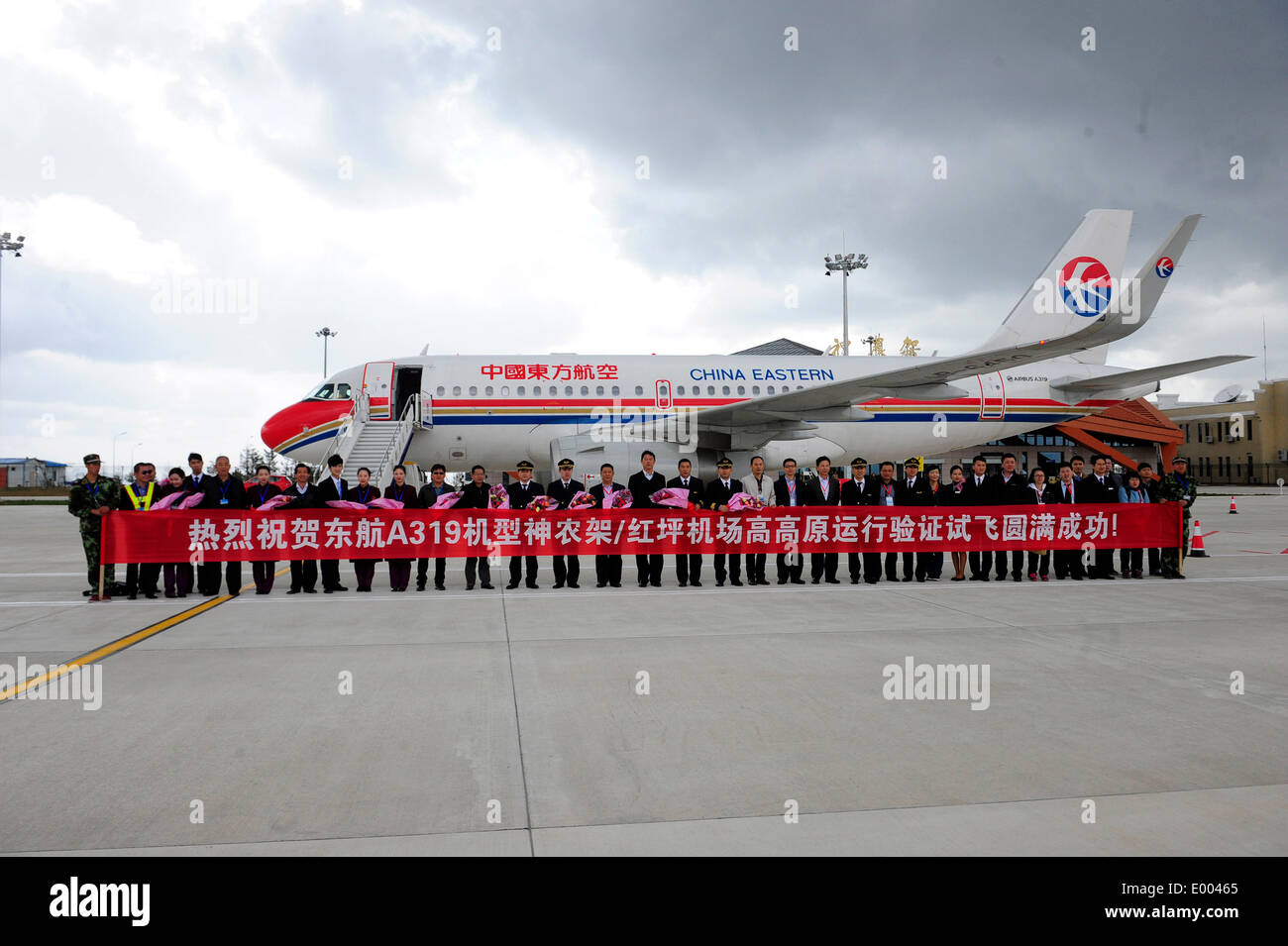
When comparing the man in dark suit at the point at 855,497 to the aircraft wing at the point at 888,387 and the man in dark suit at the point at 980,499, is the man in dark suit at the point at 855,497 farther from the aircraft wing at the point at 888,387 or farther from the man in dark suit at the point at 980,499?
the aircraft wing at the point at 888,387

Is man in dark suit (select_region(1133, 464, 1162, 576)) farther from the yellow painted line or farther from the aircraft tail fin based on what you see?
the yellow painted line

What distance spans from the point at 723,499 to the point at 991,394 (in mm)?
11560

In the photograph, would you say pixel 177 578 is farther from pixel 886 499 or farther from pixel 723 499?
pixel 886 499

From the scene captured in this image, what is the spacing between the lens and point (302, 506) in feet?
35.5

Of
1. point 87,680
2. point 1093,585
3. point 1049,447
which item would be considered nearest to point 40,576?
point 87,680

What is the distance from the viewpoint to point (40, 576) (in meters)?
11.7

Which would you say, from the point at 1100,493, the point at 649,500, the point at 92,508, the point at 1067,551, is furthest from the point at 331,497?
the point at 1100,493

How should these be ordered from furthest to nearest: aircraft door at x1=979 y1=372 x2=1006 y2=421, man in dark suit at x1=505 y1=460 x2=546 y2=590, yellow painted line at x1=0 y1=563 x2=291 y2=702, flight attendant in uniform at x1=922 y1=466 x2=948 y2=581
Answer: aircraft door at x1=979 y1=372 x2=1006 y2=421 < flight attendant in uniform at x1=922 y1=466 x2=948 y2=581 < man in dark suit at x1=505 y1=460 x2=546 y2=590 < yellow painted line at x1=0 y1=563 x2=291 y2=702

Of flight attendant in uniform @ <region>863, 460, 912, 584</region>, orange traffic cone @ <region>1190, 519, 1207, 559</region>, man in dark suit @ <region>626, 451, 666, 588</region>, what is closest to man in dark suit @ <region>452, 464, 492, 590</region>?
man in dark suit @ <region>626, 451, 666, 588</region>

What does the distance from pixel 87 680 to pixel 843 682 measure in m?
5.29

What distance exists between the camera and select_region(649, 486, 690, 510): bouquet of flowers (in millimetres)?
11203

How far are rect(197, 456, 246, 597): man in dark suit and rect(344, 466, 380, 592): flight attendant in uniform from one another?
137 centimetres

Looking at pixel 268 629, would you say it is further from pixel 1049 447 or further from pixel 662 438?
pixel 1049 447
